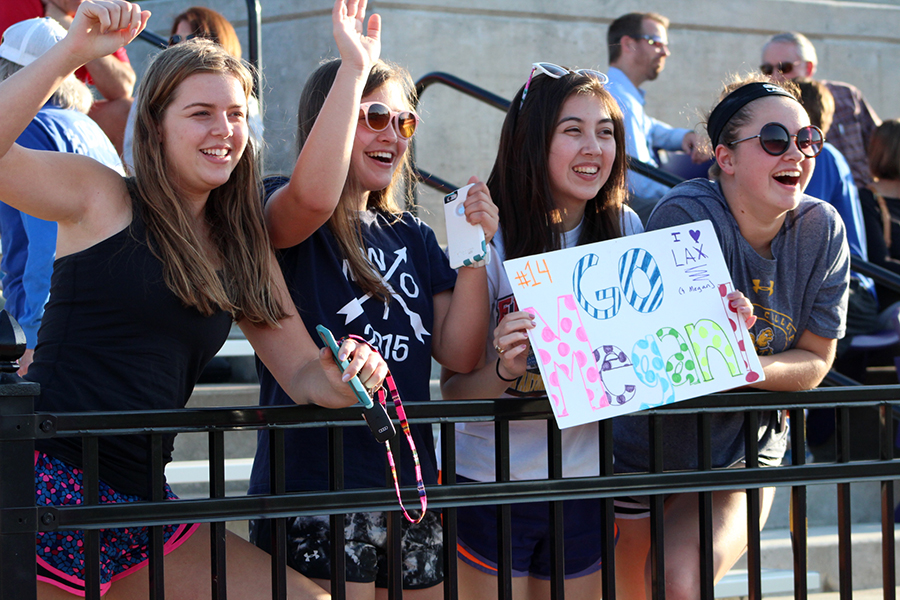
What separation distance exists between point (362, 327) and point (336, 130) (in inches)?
19.5

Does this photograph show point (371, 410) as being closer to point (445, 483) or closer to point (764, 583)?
point (445, 483)

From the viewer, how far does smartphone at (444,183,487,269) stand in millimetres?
2359

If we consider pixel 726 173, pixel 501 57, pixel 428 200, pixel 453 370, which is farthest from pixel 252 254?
pixel 501 57

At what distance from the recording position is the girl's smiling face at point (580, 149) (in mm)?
2711

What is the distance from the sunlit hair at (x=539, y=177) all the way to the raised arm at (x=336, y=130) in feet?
2.14

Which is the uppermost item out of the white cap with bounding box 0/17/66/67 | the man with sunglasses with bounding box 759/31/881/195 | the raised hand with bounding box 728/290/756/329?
the man with sunglasses with bounding box 759/31/881/195

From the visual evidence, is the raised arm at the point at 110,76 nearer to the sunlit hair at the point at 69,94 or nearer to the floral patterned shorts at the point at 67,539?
the sunlit hair at the point at 69,94

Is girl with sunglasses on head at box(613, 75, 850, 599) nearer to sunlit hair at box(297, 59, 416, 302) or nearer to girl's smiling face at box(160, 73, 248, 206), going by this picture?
sunlit hair at box(297, 59, 416, 302)

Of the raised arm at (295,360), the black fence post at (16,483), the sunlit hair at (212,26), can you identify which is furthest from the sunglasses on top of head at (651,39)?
the black fence post at (16,483)

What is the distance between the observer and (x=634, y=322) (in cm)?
225

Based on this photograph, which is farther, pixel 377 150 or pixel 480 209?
pixel 377 150

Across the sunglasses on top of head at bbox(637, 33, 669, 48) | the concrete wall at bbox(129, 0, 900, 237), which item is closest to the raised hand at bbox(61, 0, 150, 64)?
the sunglasses on top of head at bbox(637, 33, 669, 48)

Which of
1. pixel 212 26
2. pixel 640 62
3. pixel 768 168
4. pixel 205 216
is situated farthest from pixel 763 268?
pixel 640 62

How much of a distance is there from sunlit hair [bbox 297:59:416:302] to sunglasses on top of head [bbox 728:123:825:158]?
1011mm
